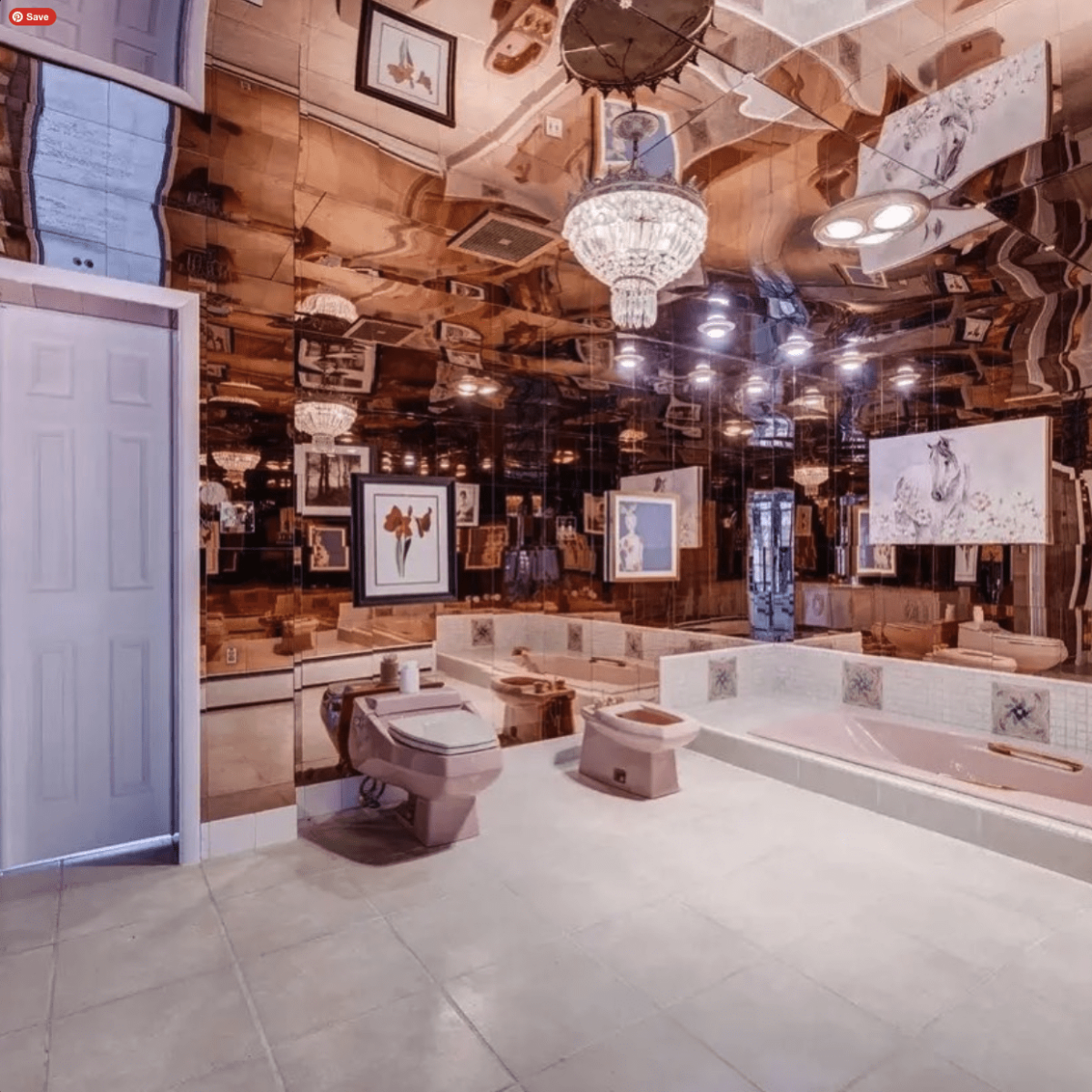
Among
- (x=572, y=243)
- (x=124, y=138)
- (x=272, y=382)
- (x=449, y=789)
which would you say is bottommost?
(x=449, y=789)

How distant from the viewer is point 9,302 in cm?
274

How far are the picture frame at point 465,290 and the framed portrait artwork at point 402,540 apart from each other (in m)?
0.97

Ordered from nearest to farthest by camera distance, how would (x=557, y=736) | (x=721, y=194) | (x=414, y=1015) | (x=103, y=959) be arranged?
(x=414, y=1015) < (x=103, y=959) < (x=721, y=194) < (x=557, y=736)

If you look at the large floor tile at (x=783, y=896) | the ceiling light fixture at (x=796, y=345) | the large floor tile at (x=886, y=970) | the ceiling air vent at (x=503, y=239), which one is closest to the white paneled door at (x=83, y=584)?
the ceiling air vent at (x=503, y=239)

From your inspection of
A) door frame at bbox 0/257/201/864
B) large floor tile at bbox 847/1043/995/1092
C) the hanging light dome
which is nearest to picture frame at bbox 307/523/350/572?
door frame at bbox 0/257/201/864

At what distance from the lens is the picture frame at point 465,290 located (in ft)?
11.7

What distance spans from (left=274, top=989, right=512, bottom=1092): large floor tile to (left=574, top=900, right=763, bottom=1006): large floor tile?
1.70ft

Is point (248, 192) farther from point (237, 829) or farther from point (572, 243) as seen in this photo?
point (237, 829)

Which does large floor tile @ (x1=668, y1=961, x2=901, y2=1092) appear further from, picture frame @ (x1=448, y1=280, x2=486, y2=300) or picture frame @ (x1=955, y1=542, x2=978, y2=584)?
picture frame @ (x1=448, y1=280, x2=486, y2=300)

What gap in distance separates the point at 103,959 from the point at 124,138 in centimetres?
292

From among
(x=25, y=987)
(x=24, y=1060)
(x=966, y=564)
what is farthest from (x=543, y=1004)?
(x=966, y=564)

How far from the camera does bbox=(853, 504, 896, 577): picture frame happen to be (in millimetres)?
4488

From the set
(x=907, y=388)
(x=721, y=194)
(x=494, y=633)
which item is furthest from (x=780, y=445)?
(x=494, y=633)

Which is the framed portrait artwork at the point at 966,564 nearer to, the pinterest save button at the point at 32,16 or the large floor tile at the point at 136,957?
the large floor tile at the point at 136,957
